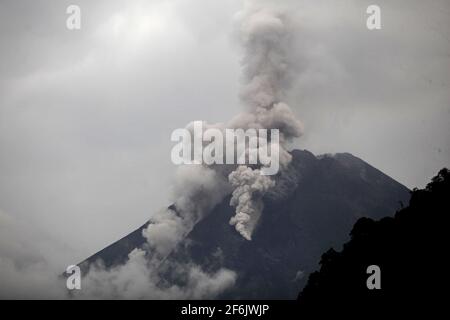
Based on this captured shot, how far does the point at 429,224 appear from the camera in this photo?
67.7 metres

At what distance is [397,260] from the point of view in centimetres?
6769

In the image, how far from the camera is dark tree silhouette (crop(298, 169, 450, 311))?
196ft

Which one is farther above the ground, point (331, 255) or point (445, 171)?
point (445, 171)

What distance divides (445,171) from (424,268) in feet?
90.2

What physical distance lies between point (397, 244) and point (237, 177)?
128 meters

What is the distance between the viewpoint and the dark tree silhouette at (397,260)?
196ft
